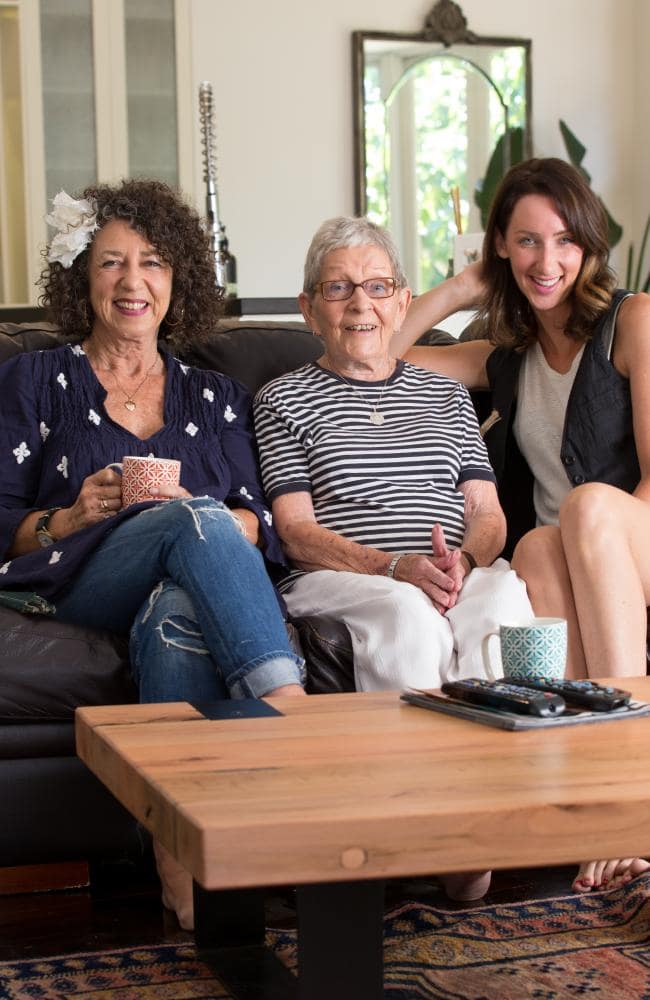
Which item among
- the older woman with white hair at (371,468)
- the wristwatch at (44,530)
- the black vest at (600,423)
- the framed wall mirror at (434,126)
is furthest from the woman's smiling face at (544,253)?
the framed wall mirror at (434,126)

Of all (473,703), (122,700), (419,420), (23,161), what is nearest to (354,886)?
(473,703)

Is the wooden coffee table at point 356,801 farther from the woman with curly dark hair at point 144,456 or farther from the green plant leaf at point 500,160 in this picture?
the green plant leaf at point 500,160

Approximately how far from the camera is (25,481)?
2420 mm

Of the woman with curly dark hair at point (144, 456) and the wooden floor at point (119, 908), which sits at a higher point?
the woman with curly dark hair at point (144, 456)

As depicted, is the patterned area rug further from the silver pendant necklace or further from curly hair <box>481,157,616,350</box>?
curly hair <box>481,157,616,350</box>

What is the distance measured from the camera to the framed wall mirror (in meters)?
6.26

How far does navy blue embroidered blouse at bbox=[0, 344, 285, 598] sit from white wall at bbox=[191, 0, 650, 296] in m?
3.50

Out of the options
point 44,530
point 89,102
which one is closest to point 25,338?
point 44,530

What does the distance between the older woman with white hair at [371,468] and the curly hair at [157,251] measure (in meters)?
0.22

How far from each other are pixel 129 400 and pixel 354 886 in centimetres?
147

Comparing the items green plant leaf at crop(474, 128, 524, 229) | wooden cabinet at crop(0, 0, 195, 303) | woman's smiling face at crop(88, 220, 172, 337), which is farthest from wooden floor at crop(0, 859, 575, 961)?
green plant leaf at crop(474, 128, 524, 229)

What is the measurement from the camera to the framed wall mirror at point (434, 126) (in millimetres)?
6262

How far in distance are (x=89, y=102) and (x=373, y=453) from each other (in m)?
3.76

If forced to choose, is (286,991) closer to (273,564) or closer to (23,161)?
(273,564)
